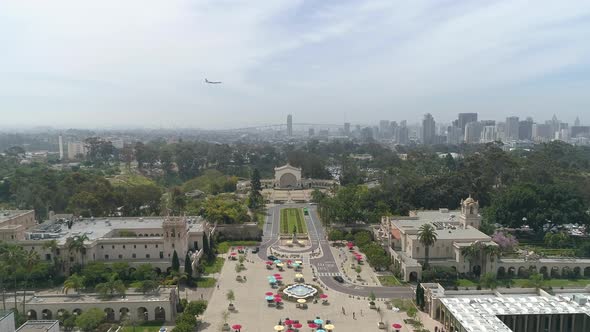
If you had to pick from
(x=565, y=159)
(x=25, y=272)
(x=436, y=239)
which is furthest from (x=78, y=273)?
(x=565, y=159)

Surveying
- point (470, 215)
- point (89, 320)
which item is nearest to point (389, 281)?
point (470, 215)

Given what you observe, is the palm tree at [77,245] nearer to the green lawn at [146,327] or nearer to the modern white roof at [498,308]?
the green lawn at [146,327]

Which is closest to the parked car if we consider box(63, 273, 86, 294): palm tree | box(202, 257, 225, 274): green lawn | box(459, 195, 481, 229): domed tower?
box(202, 257, 225, 274): green lawn

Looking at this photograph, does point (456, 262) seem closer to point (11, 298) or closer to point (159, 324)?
point (159, 324)

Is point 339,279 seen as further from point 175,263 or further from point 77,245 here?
point 77,245

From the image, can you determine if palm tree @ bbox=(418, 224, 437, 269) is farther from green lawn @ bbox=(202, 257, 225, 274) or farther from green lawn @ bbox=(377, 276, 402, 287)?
green lawn @ bbox=(202, 257, 225, 274)

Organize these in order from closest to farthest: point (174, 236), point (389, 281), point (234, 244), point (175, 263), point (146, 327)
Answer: point (146, 327), point (175, 263), point (389, 281), point (174, 236), point (234, 244)
